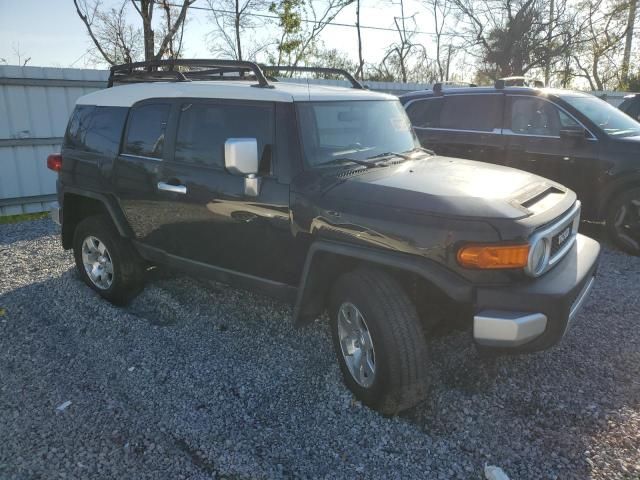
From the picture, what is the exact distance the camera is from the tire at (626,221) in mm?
5832

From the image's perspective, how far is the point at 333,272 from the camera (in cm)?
318

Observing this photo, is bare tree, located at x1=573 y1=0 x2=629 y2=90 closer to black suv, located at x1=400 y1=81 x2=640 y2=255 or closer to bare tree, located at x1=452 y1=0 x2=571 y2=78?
bare tree, located at x1=452 y1=0 x2=571 y2=78

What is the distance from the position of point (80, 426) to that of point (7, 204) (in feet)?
22.0

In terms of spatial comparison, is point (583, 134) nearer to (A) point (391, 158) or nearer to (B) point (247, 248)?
(A) point (391, 158)

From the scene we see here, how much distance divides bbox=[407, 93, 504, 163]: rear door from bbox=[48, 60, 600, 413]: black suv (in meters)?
2.98

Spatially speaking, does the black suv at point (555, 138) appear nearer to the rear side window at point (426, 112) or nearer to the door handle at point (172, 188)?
the rear side window at point (426, 112)

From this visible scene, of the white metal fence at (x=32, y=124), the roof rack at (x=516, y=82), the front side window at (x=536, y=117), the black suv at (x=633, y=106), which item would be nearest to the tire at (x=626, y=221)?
the front side window at (x=536, y=117)

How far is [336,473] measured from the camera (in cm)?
254

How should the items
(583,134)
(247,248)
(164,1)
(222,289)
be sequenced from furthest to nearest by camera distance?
(164,1) → (583,134) → (222,289) → (247,248)

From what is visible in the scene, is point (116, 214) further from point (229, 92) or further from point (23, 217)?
point (23, 217)

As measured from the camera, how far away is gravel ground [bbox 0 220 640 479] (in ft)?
8.52

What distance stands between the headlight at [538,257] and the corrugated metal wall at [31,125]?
822 cm

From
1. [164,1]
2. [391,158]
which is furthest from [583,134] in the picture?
[164,1]

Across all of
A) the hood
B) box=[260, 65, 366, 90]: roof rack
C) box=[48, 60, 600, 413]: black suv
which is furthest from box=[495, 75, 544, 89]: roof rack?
the hood
